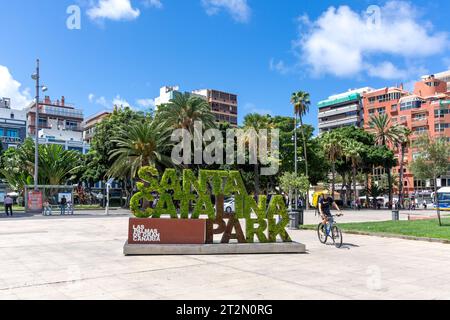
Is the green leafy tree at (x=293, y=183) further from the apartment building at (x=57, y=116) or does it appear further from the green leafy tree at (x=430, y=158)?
the apartment building at (x=57, y=116)

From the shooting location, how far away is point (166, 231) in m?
12.0

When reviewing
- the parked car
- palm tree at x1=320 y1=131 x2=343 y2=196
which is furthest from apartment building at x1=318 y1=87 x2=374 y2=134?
the parked car

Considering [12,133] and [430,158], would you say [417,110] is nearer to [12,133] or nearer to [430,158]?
[430,158]

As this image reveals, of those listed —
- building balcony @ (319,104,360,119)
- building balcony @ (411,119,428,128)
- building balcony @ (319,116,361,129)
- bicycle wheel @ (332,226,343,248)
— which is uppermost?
building balcony @ (319,104,360,119)

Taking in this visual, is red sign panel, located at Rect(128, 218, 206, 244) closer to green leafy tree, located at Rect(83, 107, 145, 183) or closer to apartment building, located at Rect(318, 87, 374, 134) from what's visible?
green leafy tree, located at Rect(83, 107, 145, 183)

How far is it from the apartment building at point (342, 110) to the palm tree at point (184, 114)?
71722mm

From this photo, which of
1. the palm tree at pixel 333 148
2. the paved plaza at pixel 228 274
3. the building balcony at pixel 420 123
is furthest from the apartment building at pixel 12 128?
the building balcony at pixel 420 123

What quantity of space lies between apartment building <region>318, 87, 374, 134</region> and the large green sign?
100m

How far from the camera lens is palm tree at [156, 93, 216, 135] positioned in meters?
44.7

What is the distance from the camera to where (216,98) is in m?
116

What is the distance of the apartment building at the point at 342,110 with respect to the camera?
108562mm

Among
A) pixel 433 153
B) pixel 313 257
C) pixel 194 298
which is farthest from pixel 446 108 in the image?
pixel 194 298
